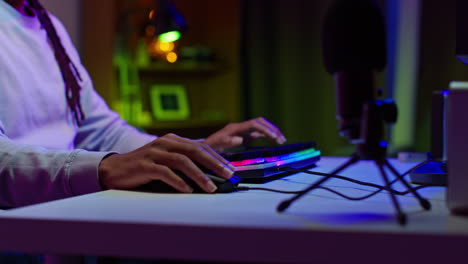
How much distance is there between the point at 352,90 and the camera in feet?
1.72

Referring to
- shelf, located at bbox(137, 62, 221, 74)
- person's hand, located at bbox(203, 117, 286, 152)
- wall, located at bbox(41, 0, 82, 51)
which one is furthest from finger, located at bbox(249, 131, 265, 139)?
shelf, located at bbox(137, 62, 221, 74)

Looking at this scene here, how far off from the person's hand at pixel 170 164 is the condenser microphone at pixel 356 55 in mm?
223

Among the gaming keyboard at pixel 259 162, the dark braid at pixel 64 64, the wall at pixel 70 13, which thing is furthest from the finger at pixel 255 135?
the wall at pixel 70 13

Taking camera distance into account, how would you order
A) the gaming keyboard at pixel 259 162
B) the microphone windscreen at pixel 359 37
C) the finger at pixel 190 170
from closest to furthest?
the microphone windscreen at pixel 359 37, the finger at pixel 190 170, the gaming keyboard at pixel 259 162

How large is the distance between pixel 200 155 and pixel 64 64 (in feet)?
2.94

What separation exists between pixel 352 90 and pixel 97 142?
1138mm

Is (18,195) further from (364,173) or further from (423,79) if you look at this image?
(423,79)

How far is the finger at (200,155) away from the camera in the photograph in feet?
2.22

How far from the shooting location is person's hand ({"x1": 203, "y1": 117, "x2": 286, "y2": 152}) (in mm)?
1159

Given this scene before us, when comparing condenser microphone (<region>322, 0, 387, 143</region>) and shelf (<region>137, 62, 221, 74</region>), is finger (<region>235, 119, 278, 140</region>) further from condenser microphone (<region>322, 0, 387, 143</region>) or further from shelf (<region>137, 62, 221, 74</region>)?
shelf (<region>137, 62, 221, 74</region>)

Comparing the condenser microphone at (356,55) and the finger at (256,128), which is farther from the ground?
the condenser microphone at (356,55)

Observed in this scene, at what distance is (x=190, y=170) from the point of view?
0.67m

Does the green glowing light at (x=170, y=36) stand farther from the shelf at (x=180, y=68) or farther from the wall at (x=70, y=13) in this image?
the shelf at (x=180, y=68)

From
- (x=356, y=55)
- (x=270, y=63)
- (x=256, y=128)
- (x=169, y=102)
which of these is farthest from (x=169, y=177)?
(x=169, y=102)
